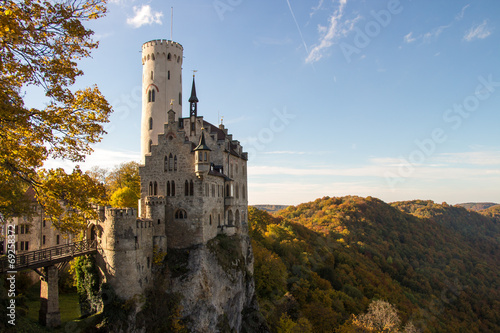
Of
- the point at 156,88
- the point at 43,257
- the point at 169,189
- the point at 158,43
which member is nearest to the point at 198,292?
the point at 169,189

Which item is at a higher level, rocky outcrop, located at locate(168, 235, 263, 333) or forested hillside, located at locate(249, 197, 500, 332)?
rocky outcrop, located at locate(168, 235, 263, 333)

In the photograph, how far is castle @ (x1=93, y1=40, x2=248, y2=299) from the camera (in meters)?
28.5

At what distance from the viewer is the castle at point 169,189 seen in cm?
2847

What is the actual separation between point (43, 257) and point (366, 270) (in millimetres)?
82693

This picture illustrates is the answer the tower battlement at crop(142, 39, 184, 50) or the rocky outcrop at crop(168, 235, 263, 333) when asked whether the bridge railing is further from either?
the tower battlement at crop(142, 39, 184, 50)


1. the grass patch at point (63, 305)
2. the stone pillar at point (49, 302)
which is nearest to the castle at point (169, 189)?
the stone pillar at point (49, 302)

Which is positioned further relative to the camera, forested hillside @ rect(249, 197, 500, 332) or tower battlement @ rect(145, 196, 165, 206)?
forested hillside @ rect(249, 197, 500, 332)

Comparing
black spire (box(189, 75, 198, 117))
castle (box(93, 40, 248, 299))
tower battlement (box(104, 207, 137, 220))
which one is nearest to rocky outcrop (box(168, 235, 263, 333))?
castle (box(93, 40, 248, 299))

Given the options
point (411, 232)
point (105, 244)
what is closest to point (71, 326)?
point (105, 244)

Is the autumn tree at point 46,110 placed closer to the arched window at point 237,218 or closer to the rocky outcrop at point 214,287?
the rocky outcrop at point 214,287

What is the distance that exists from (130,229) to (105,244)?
8.20ft

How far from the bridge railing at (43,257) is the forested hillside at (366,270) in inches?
1111

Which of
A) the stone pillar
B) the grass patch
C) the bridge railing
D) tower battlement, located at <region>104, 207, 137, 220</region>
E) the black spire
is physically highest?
the black spire

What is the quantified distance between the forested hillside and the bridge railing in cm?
2823
